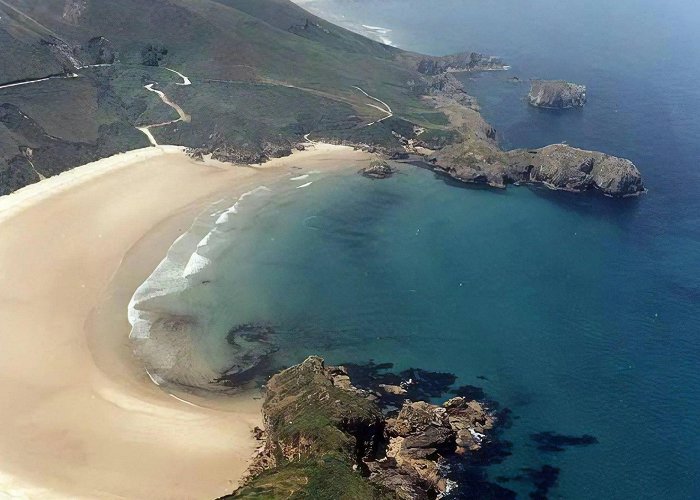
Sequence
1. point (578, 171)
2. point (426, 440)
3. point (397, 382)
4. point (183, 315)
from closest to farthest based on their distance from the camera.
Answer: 1. point (426, 440)
2. point (397, 382)
3. point (183, 315)
4. point (578, 171)

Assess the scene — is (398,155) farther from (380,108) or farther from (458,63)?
(458,63)

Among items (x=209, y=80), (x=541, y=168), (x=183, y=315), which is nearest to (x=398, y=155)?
(x=541, y=168)

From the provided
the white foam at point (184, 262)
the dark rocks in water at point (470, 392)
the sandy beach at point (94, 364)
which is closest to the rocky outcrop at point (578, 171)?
the sandy beach at point (94, 364)

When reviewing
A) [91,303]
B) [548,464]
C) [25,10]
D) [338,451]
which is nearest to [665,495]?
[548,464]

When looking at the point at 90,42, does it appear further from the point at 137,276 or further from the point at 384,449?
the point at 384,449

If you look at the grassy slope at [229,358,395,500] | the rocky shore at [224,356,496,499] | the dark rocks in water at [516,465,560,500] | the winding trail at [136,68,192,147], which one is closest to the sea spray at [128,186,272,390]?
the rocky shore at [224,356,496,499]

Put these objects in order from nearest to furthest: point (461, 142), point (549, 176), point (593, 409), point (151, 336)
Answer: point (593, 409)
point (151, 336)
point (549, 176)
point (461, 142)
